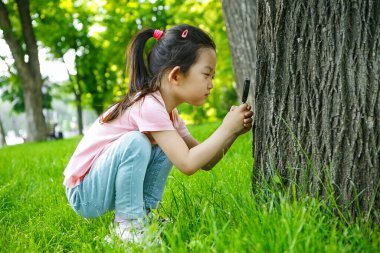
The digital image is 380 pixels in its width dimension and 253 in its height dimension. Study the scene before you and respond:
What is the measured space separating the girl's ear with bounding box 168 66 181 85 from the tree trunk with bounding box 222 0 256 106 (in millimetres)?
3245

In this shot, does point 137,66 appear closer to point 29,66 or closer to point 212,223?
point 212,223

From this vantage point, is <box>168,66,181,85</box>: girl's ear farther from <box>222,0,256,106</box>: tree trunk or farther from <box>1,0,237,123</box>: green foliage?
<box>1,0,237,123</box>: green foliage

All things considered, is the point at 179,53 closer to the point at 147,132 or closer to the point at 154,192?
the point at 147,132

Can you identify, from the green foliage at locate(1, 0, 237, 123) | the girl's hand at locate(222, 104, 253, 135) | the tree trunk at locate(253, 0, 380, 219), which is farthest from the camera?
the green foliage at locate(1, 0, 237, 123)

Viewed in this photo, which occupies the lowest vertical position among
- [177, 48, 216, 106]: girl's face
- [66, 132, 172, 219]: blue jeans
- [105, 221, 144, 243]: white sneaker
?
[105, 221, 144, 243]: white sneaker

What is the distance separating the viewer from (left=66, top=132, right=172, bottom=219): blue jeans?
2217 millimetres

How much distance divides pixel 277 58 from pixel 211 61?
45 centimetres

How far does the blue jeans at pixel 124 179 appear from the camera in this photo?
2.22 meters

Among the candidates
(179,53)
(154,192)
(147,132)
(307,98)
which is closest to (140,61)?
(179,53)

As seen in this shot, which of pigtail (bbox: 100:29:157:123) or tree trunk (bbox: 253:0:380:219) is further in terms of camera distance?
pigtail (bbox: 100:29:157:123)

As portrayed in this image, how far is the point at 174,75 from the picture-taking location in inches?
92.0

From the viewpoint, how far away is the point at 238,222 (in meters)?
1.84

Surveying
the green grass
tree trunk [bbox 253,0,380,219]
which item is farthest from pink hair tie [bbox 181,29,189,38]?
the green grass

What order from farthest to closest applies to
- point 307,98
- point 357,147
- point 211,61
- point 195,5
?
1. point 195,5
2. point 211,61
3. point 307,98
4. point 357,147
